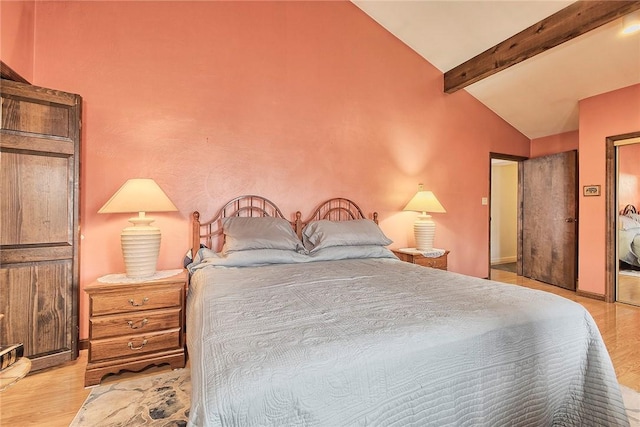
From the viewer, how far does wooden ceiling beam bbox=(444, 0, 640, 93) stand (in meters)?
2.22

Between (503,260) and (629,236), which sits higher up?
Result: (629,236)

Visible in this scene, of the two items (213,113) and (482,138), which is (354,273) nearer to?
(213,113)

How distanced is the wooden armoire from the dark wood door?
216 inches

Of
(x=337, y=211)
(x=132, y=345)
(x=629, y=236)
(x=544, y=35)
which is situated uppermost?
(x=544, y=35)

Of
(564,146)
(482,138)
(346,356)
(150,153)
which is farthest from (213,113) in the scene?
(564,146)

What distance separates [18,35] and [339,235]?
265 centimetres

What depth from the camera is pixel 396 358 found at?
92 centimetres

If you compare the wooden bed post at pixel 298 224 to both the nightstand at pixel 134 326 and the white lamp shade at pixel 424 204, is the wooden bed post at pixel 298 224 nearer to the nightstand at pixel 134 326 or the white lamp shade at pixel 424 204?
the nightstand at pixel 134 326

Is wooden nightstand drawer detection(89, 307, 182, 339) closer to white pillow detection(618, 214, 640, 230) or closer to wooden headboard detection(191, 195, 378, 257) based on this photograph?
wooden headboard detection(191, 195, 378, 257)

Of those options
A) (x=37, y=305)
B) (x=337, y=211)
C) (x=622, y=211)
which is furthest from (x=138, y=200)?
(x=622, y=211)

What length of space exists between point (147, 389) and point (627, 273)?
16.5 ft

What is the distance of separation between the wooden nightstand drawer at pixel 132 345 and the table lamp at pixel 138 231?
0.40 m

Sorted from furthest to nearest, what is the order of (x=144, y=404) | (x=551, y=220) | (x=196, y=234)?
(x=551, y=220) → (x=196, y=234) → (x=144, y=404)

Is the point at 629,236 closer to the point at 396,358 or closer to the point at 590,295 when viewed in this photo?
the point at 590,295
